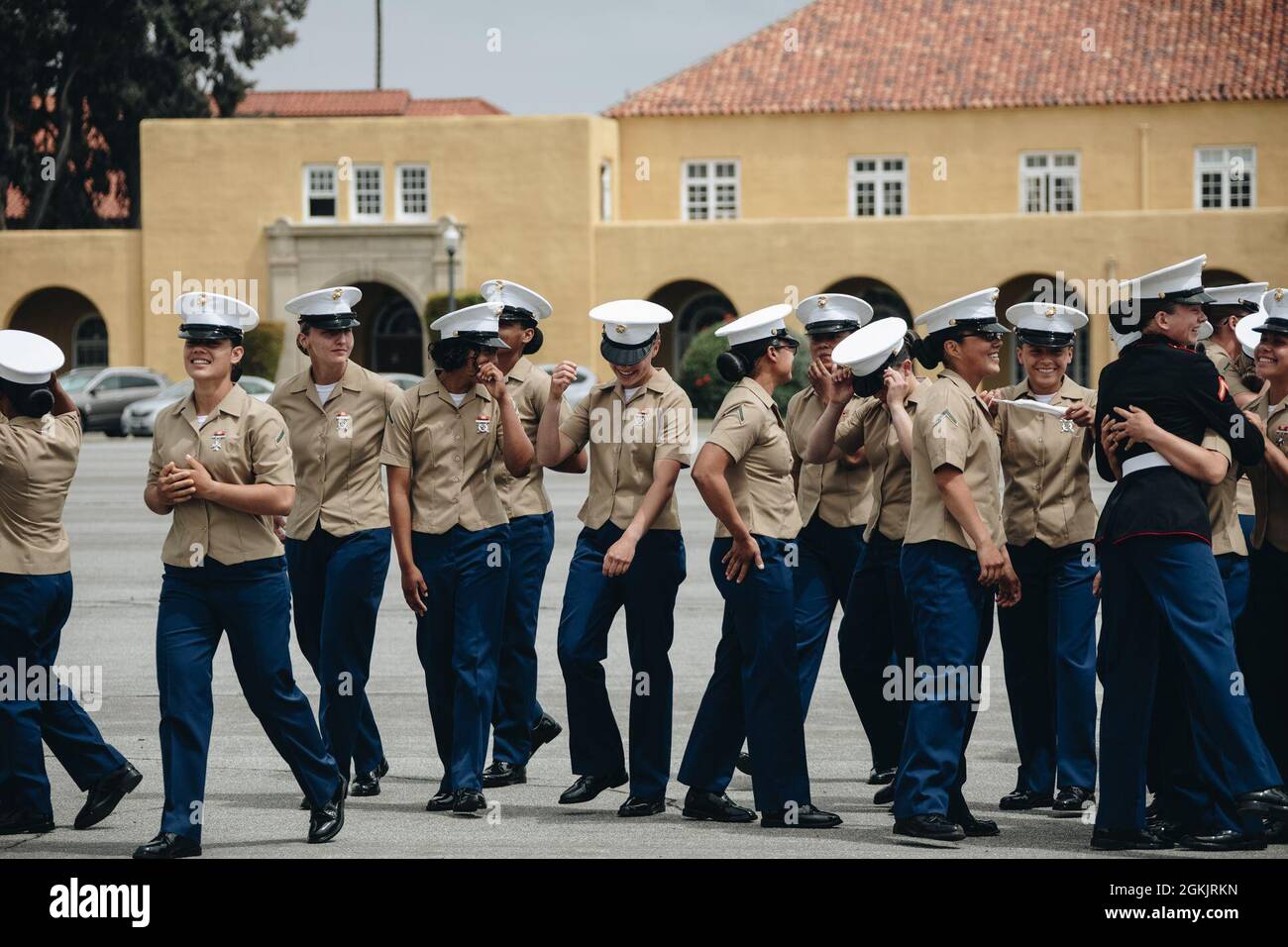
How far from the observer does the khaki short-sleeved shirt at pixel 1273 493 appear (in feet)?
25.5

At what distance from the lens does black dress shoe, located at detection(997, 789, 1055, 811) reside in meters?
8.05

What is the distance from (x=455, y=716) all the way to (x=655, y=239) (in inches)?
1507

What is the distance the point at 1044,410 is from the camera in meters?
8.09

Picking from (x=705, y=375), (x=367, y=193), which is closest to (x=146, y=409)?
(x=367, y=193)

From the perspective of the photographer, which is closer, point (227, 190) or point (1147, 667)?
point (1147, 667)

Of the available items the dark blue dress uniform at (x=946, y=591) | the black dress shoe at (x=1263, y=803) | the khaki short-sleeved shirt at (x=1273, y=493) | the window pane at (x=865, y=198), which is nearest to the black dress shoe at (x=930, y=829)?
the dark blue dress uniform at (x=946, y=591)

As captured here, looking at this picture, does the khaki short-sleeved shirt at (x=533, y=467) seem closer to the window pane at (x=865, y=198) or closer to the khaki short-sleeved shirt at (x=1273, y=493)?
the khaki short-sleeved shirt at (x=1273, y=493)

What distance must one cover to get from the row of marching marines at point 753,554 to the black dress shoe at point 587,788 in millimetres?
15

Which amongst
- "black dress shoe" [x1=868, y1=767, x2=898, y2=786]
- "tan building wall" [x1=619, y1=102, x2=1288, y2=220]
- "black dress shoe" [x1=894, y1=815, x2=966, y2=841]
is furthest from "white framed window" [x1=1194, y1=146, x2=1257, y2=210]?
"black dress shoe" [x1=894, y1=815, x2=966, y2=841]

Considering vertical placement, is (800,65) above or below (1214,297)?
above

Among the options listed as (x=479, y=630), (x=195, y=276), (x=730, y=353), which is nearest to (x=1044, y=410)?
(x=730, y=353)
